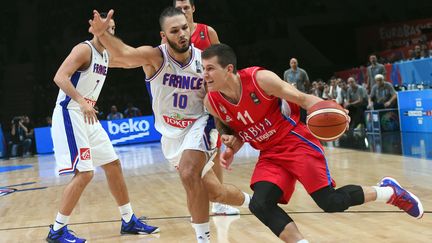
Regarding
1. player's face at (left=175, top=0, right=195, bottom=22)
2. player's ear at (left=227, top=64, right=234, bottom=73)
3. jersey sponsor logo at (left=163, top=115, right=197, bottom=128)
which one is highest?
player's face at (left=175, top=0, right=195, bottom=22)

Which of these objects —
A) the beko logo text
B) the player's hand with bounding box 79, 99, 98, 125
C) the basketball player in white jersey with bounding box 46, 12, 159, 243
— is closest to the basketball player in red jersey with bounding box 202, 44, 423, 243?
the player's hand with bounding box 79, 99, 98, 125

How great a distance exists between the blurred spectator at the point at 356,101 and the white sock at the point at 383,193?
10722 millimetres

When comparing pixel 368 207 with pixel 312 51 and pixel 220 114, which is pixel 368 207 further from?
pixel 312 51

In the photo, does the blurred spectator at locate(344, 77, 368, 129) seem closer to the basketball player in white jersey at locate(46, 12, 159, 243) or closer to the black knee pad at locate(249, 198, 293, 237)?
the basketball player in white jersey at locate(46, 12, 159, 243)

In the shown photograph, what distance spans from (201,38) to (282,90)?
2.06m

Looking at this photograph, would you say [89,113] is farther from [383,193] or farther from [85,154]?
[383,193]

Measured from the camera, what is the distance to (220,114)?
3.63 m

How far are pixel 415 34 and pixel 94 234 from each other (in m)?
17.8

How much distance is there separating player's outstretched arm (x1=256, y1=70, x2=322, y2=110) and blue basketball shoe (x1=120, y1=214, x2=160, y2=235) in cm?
188

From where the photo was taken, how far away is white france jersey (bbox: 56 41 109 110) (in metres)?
4.70

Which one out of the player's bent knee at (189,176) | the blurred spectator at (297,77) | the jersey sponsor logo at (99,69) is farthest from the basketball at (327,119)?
the blurred spectator at (297,77)

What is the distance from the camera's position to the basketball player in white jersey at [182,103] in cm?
378

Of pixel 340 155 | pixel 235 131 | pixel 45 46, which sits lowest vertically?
pixel 340 155

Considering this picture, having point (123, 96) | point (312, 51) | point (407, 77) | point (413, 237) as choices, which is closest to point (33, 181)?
point (413, 237)
